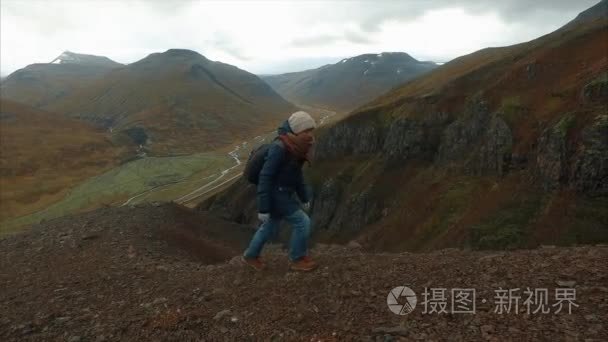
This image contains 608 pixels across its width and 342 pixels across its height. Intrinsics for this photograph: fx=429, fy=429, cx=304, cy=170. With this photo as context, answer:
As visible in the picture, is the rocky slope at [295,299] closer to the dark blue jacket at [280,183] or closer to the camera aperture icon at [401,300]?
the camera aperture icon at [401,300]

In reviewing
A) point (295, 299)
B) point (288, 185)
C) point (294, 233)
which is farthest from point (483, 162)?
point (295, 299)

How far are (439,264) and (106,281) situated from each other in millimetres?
10410

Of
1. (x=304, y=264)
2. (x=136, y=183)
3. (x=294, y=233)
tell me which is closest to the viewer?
(x=294, y=233)

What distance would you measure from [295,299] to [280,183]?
285cm

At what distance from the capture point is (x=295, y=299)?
407 inches

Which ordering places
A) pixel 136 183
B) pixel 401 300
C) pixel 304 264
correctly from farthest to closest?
pixel 136 183 < pixel 304 264 < pixel 401 300

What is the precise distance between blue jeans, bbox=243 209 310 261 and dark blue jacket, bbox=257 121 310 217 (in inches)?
9.1

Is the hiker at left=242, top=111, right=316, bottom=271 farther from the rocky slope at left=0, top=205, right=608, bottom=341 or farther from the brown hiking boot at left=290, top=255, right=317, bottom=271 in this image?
the rocky slope at left=0, top=205, right=608, bottom=341

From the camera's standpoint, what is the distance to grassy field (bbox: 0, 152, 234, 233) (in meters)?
92.8

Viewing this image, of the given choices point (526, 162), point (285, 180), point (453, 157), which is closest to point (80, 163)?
point (453, 157)

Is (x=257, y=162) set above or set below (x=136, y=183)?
above

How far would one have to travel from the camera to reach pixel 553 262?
1087cm

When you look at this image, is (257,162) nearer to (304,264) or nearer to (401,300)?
(304,264)

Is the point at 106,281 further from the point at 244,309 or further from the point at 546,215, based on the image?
the point at 546,215
